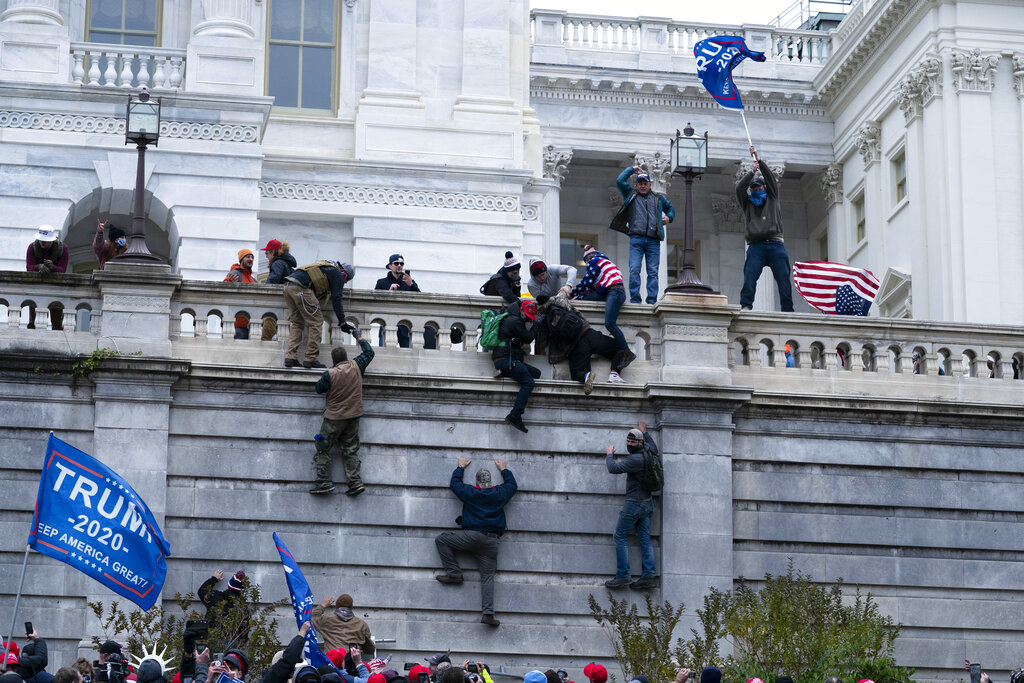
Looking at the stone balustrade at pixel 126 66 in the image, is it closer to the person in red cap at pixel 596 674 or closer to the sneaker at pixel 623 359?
the sneaker at pixel 623 359

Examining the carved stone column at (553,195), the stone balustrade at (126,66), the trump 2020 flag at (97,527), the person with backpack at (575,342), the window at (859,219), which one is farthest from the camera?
the window at (859,219)

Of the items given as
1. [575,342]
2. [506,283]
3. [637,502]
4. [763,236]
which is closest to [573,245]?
[763,236]

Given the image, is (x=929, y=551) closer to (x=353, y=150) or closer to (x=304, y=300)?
(x=304, y=300)

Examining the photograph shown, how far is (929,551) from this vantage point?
26.7 metres

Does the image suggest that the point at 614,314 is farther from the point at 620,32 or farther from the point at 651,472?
the point at 620,32

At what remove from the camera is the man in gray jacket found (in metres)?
25.5

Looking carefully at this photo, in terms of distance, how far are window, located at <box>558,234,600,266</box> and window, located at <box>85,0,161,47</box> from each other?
19.6m

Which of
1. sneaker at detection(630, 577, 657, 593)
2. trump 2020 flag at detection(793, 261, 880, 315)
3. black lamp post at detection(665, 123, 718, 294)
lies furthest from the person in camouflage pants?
trump 2020 flag at detection(793, 261, 880, 315)

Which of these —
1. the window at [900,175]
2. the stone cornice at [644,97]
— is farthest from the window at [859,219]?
the stone cornice at [644,97]

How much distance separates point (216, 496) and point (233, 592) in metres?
A: 1.59

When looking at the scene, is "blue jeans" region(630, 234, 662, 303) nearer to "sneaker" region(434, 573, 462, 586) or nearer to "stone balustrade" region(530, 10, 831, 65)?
"sneaker" region(434, 573, 462, 586)

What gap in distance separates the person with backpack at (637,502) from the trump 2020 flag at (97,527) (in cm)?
671

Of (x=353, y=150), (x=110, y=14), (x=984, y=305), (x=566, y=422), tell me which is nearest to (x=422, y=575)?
(x=566, y=422)

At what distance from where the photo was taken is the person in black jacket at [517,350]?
2584cm
